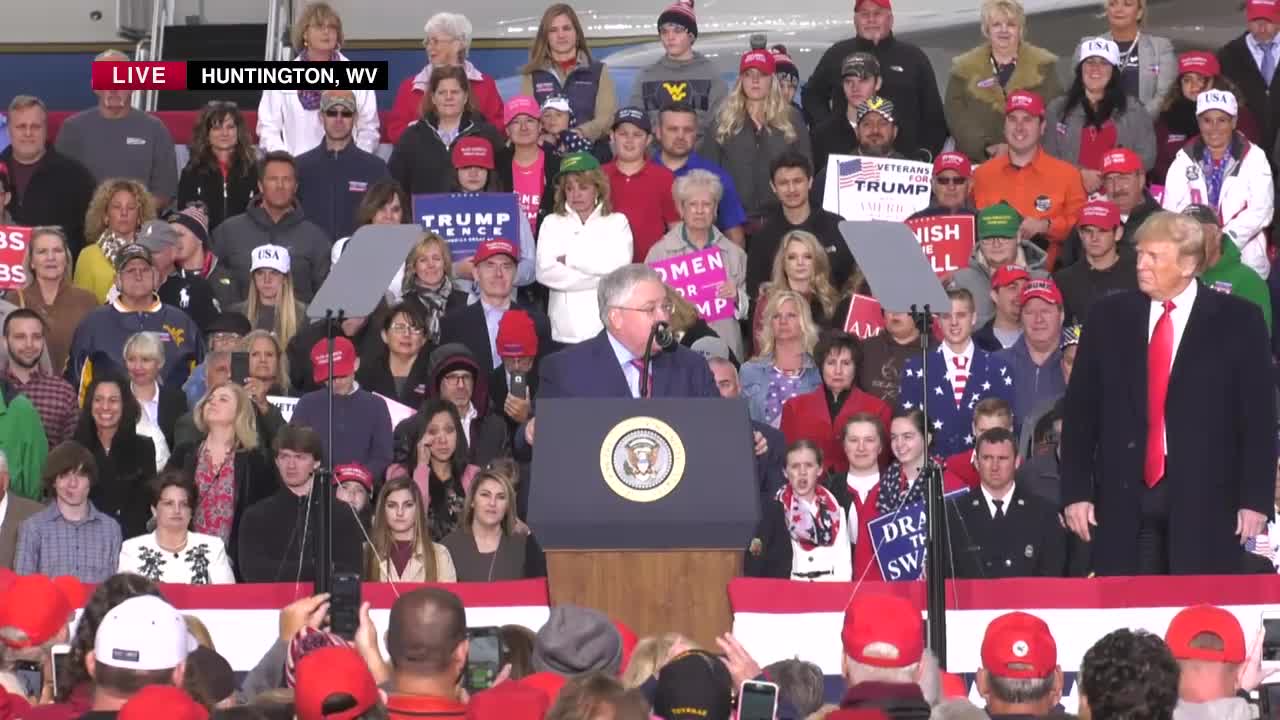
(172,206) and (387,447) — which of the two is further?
(172,206)

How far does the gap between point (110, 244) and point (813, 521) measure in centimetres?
504

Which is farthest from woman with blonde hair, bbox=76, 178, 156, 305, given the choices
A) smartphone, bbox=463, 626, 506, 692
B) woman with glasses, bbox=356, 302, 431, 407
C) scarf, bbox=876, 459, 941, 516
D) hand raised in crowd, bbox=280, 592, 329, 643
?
smartphone, bbox=463, 626, 506, 692

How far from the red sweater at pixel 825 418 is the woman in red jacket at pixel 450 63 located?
3.72m

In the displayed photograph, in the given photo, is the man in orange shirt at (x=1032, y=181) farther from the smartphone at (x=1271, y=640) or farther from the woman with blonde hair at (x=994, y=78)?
the smartphone at (x=1271, y=640)

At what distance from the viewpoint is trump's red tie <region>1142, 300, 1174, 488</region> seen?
862cm

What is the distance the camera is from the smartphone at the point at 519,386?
12555 mm

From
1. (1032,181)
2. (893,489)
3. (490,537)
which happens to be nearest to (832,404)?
(893,489)

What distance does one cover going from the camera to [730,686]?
239 inches

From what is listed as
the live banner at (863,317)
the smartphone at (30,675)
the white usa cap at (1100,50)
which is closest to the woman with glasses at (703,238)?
the live banner at (863,317)

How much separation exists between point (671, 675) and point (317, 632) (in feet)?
3.27

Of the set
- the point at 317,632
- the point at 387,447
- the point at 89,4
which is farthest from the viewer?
the point at 89,4

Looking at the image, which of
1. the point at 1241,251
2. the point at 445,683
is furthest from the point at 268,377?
the point at 445,683

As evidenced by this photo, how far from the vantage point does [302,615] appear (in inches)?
287

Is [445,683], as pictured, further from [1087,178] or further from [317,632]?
[1087,178]
